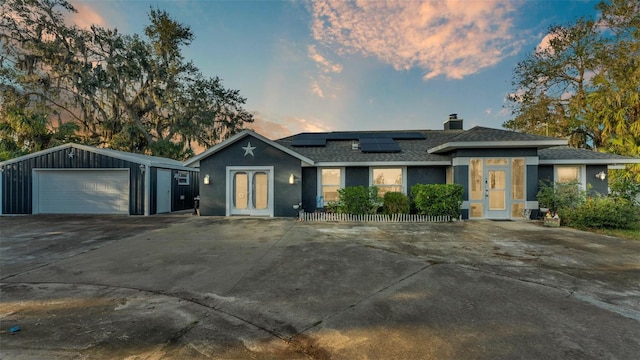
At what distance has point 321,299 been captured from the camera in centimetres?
350

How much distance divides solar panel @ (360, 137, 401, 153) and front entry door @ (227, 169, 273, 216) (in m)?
4.97

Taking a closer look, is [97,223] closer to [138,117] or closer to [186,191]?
[186,191]

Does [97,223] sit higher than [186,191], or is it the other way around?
[186,191]

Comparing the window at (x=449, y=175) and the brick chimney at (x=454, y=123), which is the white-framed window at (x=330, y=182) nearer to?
the window at (x=449, y=175)

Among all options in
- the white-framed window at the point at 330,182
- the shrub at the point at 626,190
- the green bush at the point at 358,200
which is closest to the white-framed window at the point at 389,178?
the green bush at the point at 358,200

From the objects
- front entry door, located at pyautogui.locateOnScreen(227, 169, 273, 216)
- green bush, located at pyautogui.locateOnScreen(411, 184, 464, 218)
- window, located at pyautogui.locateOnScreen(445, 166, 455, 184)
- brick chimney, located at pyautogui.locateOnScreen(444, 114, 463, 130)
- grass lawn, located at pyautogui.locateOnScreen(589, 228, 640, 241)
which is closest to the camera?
grass lawn, located at pyautogui.locateOnScreen(589, 228, 640, 241)

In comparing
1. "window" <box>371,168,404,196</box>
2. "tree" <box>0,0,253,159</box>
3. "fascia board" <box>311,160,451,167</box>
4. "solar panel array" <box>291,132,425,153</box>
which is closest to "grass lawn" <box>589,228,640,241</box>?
"fascia board" <box>311,160,451,167</box>

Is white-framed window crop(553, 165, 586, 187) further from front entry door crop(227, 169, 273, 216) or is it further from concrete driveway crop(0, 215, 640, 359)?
front entry door crop(227, 169, 273, 216)

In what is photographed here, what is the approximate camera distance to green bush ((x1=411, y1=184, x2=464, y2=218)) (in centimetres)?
1019

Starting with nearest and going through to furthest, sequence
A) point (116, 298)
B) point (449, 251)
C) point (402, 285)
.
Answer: point (116, 298)
point (402, 285)
point (449, 251)

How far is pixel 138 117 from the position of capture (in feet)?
72.3

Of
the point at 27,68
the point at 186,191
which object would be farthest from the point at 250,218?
the point at 27,68

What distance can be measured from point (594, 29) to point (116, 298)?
28992 millimetres

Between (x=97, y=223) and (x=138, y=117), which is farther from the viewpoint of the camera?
(x=138, y=117)
